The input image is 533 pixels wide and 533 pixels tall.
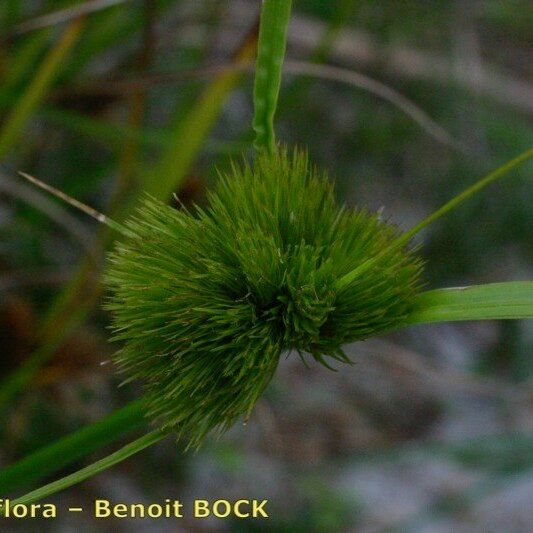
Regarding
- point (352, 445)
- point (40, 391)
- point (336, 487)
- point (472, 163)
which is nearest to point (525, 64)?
point (472, 163)

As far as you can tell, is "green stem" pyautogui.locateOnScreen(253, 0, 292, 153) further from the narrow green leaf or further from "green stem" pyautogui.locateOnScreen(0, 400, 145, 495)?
the narrow green leaf

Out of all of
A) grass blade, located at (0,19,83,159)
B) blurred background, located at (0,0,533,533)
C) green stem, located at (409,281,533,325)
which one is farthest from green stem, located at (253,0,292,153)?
grass blade, located at (0,19,83,159)

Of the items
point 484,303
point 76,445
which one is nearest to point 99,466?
point 76,445

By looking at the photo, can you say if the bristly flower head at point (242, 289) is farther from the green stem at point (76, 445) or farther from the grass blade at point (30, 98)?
the grass blade at point (30, 98)

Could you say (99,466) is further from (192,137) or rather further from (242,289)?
(192,137)

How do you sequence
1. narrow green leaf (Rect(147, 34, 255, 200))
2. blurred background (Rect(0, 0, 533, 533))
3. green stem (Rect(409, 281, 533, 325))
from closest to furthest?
green stem (Rect(409, 281, 533, 325)) < narrow green leaf (Rect(147, 34, 255, 200)) < blurred background (Rect(0, 0, 533, 533))
